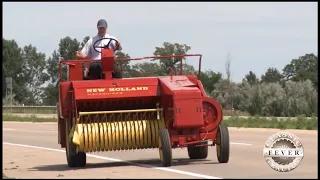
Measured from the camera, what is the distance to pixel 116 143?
13477 mm

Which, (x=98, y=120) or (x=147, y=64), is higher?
(x=147, y=64)

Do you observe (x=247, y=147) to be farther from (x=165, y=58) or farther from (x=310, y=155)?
(x=165, y=58)

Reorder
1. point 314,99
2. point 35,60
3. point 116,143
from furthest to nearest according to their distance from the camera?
point 35,60, point 314,99, point 116,143

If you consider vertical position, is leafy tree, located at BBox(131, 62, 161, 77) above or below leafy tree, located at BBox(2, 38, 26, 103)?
below

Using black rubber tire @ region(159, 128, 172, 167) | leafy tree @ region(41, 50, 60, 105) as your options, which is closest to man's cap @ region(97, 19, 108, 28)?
black rubber tire @ region(159, 128, 172, 167)

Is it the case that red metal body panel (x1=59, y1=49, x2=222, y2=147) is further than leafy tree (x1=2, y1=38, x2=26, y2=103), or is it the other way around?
leafy tree (x1=2, y1=38, x2=26, y2=103)

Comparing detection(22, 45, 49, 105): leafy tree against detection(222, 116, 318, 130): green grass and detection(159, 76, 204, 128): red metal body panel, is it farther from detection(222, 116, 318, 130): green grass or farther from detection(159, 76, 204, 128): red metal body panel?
detection(159, 76, 204, 128): red metal body panel

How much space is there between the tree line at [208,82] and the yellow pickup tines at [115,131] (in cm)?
131

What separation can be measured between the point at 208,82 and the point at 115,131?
63.6 meters

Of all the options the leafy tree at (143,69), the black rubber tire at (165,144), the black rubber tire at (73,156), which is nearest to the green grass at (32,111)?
the leafy tree at (143,69)

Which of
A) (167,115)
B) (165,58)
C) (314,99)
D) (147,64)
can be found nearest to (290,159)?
(167,115)

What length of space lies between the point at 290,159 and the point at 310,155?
11.9 feet

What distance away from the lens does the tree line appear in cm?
2128

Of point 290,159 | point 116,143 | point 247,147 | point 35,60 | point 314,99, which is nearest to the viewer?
point 290,159
